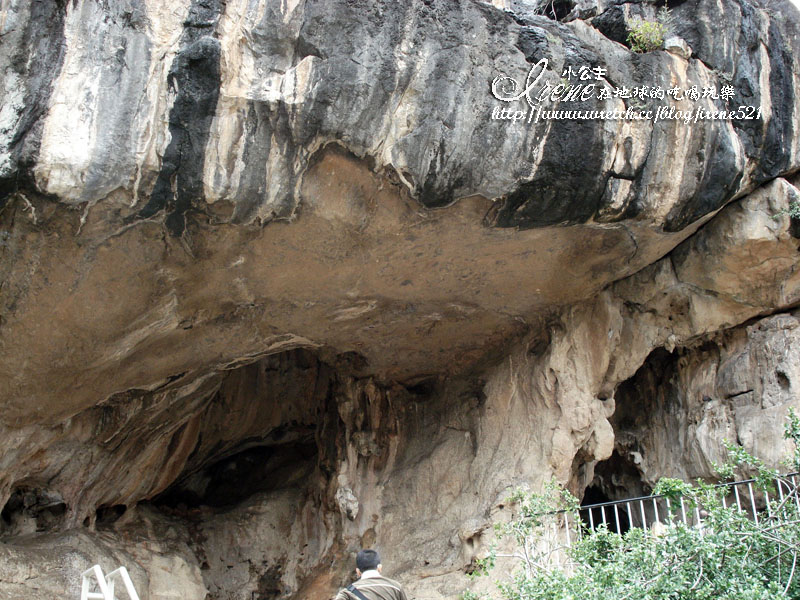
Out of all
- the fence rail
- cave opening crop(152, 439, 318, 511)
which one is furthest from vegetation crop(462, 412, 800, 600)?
cave opening crop(152, 439, 318, 511)

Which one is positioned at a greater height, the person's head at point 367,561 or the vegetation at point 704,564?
the person's head at point 367,561

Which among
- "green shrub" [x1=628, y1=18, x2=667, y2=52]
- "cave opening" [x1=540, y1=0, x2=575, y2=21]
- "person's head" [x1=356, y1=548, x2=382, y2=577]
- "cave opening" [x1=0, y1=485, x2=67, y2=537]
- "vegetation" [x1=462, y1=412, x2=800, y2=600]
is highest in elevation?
"cave opening" [x1=540, y1=0, x2=575, y2=21]

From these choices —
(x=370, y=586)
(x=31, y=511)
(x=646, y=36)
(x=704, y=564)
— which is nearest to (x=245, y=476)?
(x=31, y=511)

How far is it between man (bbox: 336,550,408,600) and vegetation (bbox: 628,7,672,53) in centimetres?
431

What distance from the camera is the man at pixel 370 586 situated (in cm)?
370

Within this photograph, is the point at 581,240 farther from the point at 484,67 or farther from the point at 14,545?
the point at 14,545

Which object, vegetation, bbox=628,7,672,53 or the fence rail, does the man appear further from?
vegetation, bbox=628,7,672,53

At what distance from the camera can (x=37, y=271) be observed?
17.2 ft

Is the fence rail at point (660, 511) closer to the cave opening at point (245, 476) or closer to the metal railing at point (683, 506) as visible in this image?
the metal railing at point (683, 506)

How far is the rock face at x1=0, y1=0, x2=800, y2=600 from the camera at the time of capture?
4930mm

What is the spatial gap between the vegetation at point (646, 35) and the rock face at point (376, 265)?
0.46 ft

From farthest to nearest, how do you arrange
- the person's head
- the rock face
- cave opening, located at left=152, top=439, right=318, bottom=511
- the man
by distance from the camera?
1. cave opening, located at left=152, top=439, right=318, bottom=511
2. the rock face
3. the person's head
4. the man

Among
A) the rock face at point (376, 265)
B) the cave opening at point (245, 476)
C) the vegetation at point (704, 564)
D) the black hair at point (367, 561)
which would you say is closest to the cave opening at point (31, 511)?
the rock face at point (376, 265)

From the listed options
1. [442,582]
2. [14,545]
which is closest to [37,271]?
[14,545]
